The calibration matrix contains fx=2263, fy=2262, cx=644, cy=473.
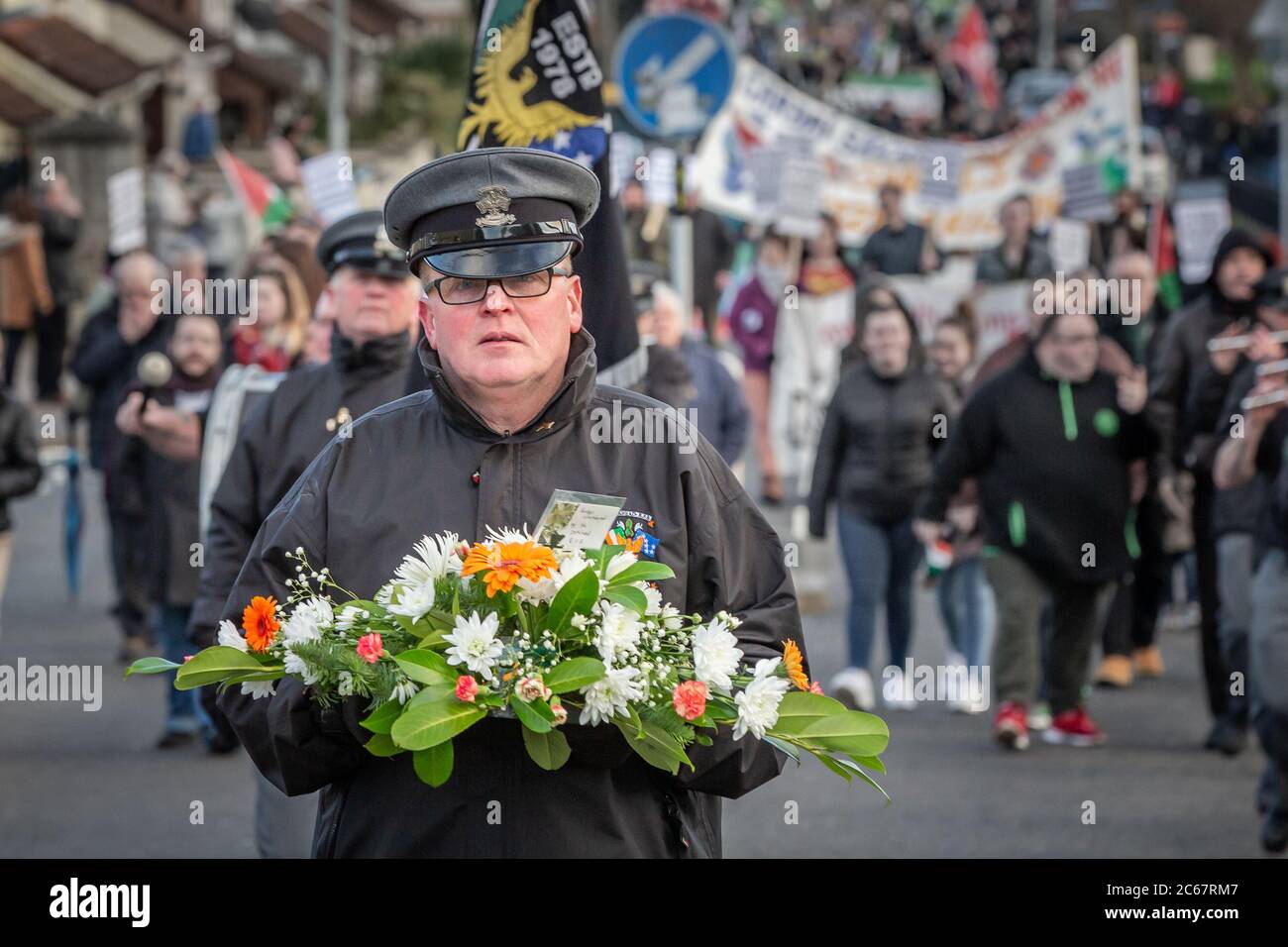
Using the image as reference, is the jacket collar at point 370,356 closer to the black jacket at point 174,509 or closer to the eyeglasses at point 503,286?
the eyeglasses at point 503,286

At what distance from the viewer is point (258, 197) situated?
16078 millimetres

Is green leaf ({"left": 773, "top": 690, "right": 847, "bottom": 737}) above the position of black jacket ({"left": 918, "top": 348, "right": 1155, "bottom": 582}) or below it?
below

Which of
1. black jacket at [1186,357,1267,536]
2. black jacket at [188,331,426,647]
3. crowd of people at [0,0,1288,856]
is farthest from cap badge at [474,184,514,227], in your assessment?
black jacket at [1186,357,1267,536]

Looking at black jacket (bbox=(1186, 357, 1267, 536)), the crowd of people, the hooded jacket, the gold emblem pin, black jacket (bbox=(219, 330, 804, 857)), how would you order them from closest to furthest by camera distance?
black jacket (bbox=(219, 330, 804, 857))
the gold emblem pin
black jacket (bbox=(1186, 357, 1267, 536))
the crowd of people
the hooded jacket

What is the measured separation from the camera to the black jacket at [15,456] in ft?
32.0

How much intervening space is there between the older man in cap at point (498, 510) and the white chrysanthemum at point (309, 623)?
0.53 ft

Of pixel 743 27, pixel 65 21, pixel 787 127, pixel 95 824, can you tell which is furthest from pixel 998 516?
pixel 743 27

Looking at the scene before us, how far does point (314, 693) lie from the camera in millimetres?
3877

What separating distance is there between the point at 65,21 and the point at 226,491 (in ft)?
98.0

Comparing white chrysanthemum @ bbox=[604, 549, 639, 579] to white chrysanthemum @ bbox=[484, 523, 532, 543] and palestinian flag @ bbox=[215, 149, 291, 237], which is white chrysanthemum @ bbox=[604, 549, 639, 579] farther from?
palestinian flag @ bbox=[215, 149, 291, 237]

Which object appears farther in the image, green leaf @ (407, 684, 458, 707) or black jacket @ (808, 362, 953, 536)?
black jacket @ (808, 362, 953, 536)

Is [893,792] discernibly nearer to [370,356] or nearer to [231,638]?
[370,356]

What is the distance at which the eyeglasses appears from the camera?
4.13 metres

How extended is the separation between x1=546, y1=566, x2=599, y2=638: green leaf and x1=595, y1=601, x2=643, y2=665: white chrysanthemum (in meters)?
0.04
